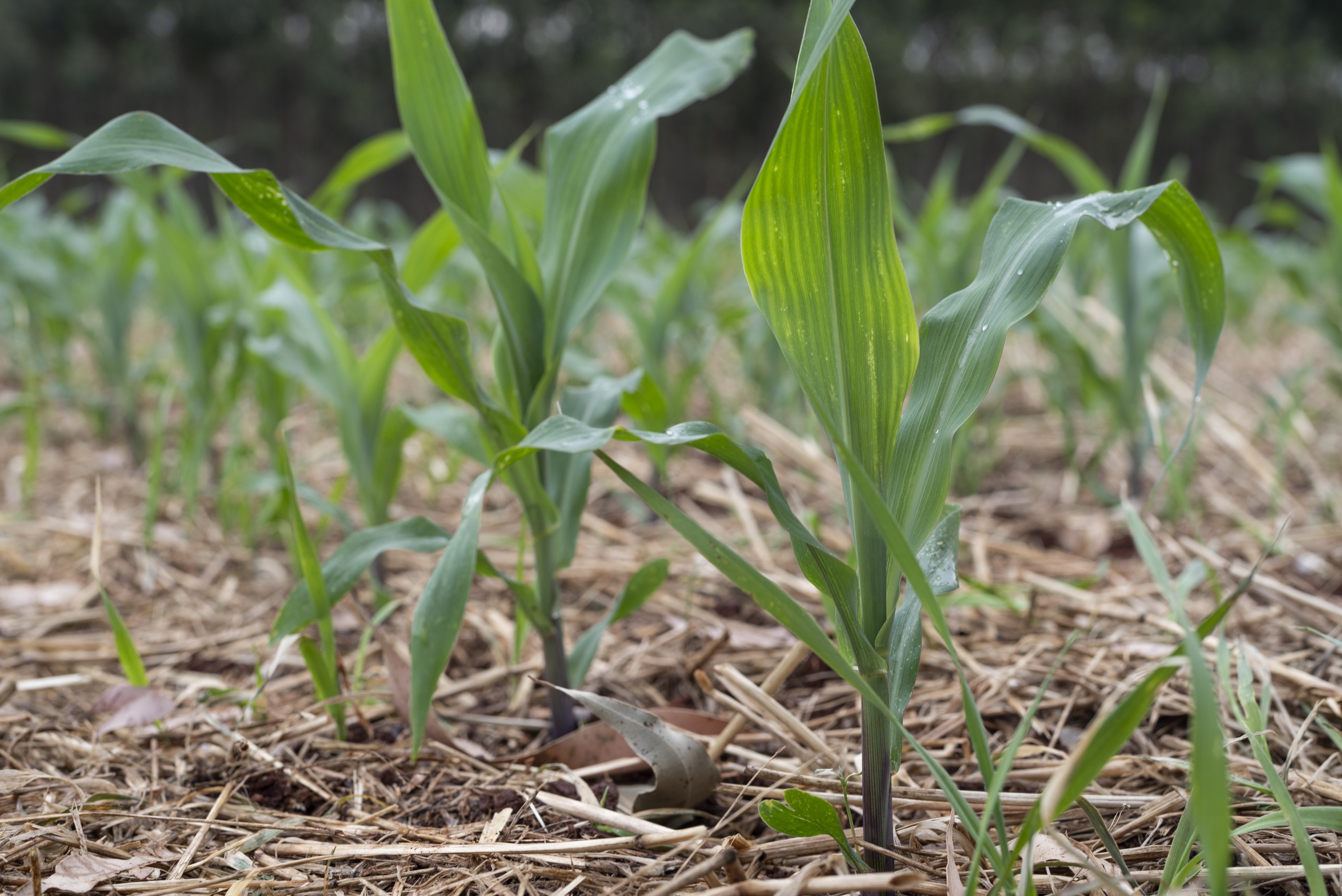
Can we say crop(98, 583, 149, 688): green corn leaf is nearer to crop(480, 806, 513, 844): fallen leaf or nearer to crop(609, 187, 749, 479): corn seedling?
crop(480, 806, 513, 844): fallen leaf

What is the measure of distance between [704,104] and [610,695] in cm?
845

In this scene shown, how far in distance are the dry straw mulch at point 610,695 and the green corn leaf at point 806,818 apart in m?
0.02

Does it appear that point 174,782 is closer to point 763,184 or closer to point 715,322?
point 763,184

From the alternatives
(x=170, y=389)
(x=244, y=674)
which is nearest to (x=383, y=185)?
(x=170, y=389)

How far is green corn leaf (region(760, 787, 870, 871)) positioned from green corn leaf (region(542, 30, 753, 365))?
0.35 metres

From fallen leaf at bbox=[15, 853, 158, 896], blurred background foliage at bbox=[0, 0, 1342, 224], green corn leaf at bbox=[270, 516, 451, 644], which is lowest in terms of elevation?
fallen leaf at bbox=[15, 853, 158, 896]

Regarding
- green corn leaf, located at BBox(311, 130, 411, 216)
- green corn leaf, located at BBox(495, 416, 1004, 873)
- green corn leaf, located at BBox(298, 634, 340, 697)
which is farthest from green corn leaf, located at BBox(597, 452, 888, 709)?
green corn leaf, located at BBox(311, 130, 411, 216)

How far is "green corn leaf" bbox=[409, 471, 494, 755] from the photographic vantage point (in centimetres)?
50

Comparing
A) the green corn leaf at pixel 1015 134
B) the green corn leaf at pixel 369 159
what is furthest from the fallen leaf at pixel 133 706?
the green corn leaf at pixel 1015 134

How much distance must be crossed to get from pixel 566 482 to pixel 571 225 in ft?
0.68

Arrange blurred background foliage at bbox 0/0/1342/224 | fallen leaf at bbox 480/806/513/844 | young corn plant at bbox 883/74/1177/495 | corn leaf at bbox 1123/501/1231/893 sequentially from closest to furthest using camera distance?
1. corn leaf at bbox 1123/501/1231/893
2. fallen leaf at bbox 480/806/513/844
3. young corn plant at bbox 883/74/1177/495
4. blurred background foliage at bbox 0/0/1342/224

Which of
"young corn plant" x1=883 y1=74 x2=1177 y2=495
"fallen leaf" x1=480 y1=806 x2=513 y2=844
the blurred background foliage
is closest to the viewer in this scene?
"fallen leaf" x1=480 y1=806 x2=513 y2=844

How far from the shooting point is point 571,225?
69cm

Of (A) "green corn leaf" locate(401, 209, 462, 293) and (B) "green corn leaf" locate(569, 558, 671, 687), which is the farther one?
(A) "green corn leaf" locate(401, 209, 462, 293)
